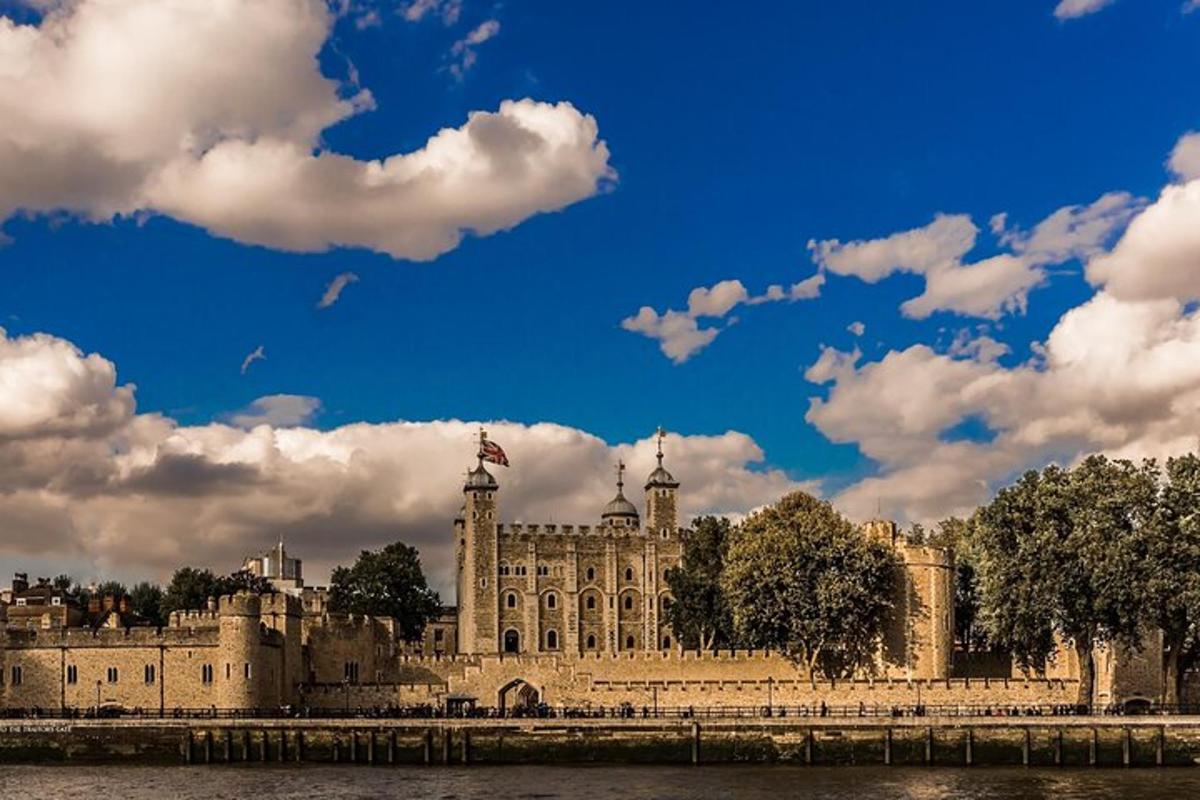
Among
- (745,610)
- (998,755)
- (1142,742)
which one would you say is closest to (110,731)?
(745,610)

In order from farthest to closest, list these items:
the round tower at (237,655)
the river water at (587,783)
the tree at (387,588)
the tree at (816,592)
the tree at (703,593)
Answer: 1. the tree at (387,588)
2. the tree at (703,593)
3. the tree at (816,592)
4. the round tower at (237,655)
5. the river water at (587,783)

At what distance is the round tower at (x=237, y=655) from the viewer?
71.7 meters

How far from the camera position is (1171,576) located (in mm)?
65875

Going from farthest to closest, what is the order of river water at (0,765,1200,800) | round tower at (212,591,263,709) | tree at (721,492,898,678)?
tree at (721,492,898,678)
round tower at (212,591,263,709)
river water at (0,765,1200,800)

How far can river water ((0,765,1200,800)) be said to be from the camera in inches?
2076

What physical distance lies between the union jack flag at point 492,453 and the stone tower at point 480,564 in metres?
0.56

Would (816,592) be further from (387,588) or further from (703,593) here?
(387,588)

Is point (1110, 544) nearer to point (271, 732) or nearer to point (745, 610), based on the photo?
point (745, 610)

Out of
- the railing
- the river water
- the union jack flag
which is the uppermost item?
the union jack flag

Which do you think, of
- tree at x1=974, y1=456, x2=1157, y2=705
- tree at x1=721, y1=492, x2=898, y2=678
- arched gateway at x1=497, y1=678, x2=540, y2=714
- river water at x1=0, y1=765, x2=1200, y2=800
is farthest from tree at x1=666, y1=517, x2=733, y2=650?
river water at x1=0, y1=765, x2=1200, y2=800

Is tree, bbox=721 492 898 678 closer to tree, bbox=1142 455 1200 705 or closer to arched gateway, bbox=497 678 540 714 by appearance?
arched gateway, bbox=497 678 540 714

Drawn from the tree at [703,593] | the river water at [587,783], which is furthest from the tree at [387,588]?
the river water at [587,783]

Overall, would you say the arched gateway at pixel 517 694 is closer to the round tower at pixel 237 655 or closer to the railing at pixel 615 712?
the railing at pixel 615 712

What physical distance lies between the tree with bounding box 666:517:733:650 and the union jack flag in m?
13.9
